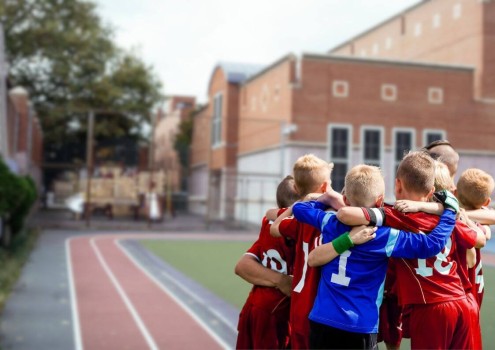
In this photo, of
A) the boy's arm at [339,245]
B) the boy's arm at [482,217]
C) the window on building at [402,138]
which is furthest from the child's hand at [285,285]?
the window on building at [402,138]

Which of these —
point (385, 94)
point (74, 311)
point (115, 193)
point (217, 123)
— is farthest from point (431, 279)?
point (217, 123)

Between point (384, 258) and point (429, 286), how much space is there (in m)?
0.27

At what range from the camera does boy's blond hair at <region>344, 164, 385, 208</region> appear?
10.9 ft

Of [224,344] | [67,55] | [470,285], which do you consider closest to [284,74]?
[67,55]

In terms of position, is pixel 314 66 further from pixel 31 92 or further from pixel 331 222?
pixel 331 222

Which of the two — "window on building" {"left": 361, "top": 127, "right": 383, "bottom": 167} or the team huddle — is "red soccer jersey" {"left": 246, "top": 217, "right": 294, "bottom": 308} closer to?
the team huddle

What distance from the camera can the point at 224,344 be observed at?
9117 millimetres

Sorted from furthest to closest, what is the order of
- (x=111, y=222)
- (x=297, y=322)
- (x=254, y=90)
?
(x=254, y=90), (x=111, y=222), (x=297, y=322)

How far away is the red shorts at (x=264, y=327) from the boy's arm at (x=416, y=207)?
3.41 ft

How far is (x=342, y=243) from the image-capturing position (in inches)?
128

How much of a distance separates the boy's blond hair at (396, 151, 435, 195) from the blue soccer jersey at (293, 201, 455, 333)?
0.50 feet

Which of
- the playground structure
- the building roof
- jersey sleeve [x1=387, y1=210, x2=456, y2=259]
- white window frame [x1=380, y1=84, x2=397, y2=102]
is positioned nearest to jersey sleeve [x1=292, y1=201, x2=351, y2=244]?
jersey sleeve [x1=387, y1=210, x2=456, y2=259]

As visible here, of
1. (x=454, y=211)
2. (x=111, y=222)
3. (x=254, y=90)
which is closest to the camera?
(x=454, y=211)

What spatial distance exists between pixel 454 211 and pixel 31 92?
135 feet
